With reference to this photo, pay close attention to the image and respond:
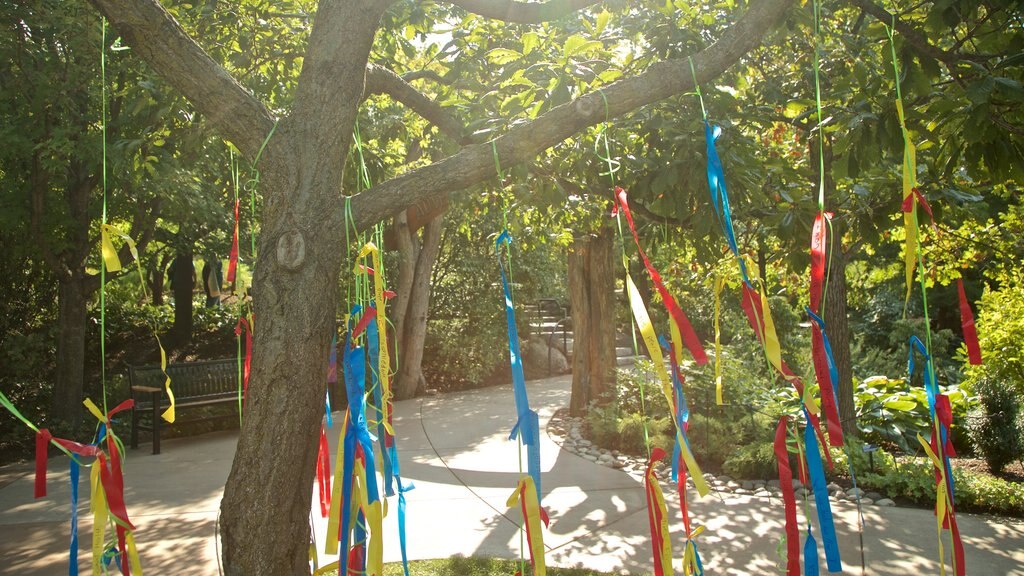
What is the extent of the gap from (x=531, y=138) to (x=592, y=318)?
656 centimetres

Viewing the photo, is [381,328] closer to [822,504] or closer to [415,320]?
[822,504]

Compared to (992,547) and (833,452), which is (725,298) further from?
(992,547)

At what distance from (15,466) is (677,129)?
729 cm

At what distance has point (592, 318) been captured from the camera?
30.9 feet

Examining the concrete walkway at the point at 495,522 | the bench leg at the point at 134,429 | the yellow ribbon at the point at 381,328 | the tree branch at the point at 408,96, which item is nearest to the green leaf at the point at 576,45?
the tree branch at the point at 408,96

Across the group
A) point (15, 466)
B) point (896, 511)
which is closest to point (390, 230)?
point (15, 466)

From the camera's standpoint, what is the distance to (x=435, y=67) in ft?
31.2

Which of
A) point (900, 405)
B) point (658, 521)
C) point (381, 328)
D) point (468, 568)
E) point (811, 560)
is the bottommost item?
point (468, 568)

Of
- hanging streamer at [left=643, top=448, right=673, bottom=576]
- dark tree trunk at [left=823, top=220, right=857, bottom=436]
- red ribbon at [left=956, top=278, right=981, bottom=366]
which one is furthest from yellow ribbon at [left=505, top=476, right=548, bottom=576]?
dark tree trunk at [left=823, top=220, right=857, bottom=436]

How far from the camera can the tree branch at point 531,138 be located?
2.93 metres

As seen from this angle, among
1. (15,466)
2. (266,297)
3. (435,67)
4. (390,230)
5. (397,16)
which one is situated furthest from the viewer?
(390,230)

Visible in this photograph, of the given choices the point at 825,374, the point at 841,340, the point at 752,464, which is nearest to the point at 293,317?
the point at 825,374

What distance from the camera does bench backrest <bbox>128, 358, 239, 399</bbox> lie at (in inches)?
341

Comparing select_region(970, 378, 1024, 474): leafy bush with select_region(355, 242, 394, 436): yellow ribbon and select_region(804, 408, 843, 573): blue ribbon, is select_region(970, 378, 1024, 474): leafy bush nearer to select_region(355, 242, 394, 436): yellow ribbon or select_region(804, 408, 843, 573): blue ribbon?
select_region(804, 408, 843, 573): blue ribbon
